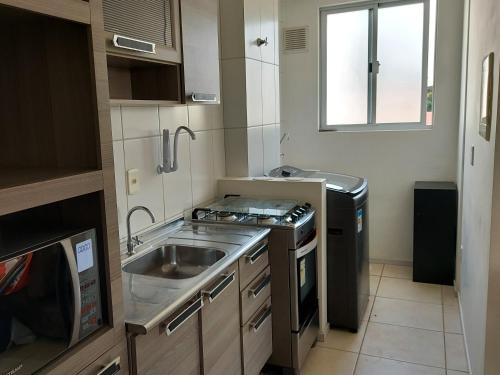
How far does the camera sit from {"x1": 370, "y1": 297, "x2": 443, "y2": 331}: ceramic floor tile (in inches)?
119

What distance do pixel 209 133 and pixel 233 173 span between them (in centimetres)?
34

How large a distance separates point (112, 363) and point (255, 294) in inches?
38.8

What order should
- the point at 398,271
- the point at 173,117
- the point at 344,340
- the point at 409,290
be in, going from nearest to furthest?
1. the point at 173,117
2. the point at 344,340
3. the point at 409,290
4. the point at 398,271

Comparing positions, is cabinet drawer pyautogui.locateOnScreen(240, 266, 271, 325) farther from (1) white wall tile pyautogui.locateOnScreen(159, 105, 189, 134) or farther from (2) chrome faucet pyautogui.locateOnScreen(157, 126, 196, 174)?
(1) white wall tile pyautogui.locateOnScreen(159, 105, 189, 134)

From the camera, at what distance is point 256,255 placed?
83.8 inches

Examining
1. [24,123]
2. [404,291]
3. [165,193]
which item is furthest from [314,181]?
[24,123]

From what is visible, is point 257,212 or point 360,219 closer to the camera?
point 257,212

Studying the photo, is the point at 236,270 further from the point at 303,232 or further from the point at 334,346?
the point at 334,346

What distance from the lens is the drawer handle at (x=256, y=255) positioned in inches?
80.5

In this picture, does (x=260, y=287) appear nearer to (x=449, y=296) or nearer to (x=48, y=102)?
(x=48, y=102)

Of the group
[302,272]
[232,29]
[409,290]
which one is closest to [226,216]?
[302,272]

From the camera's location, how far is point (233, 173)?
9.59ft

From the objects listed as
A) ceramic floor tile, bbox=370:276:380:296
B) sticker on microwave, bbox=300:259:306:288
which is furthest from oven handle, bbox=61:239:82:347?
ceramic floor tile, bbox=370:276:380:296

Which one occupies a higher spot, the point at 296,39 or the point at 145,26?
the point at 296,39
